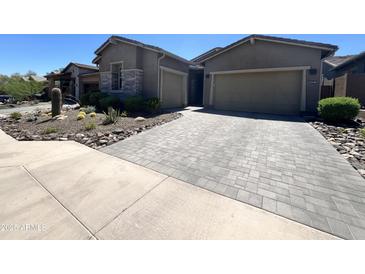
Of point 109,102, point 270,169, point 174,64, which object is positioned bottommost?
point 270,169

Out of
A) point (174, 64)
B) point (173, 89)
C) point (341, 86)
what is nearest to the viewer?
point (341, 86)

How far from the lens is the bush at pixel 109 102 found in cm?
1219

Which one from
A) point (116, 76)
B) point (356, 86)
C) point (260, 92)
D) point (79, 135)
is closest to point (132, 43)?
point (116, 76)

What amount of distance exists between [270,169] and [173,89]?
11.7m

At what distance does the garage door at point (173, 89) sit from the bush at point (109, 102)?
303 cm

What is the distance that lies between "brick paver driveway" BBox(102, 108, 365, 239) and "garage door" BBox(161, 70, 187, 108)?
714 cm

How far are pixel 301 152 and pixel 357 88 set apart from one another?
11.6 m

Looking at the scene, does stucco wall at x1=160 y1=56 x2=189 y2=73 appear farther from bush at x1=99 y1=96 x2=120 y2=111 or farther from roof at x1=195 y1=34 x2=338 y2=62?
roof at x1=195 y1=34 x2=338 y2=62

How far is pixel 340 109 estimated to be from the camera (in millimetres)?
8062

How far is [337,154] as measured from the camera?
4.70 metres

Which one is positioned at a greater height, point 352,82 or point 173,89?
point 352,82

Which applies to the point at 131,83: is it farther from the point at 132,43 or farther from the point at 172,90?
the point at 172,90

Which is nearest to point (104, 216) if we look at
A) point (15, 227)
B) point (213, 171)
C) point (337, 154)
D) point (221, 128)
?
point (15, 227)

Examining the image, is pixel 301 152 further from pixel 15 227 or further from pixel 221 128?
pixel 15 227
